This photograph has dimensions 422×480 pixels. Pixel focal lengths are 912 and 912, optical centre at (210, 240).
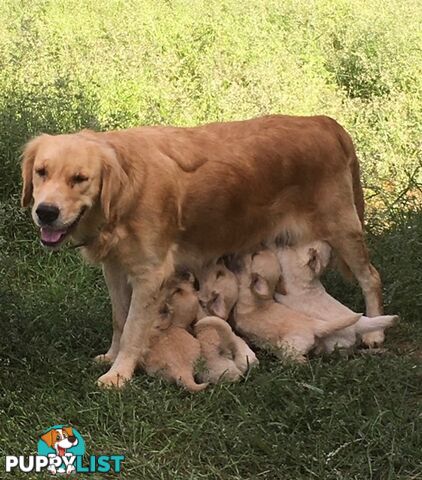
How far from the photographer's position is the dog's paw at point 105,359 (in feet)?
15.5

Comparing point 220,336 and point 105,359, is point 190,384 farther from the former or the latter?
point 105,359

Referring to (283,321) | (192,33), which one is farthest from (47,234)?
(192,33)

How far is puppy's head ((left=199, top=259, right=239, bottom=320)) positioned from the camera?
192 inches

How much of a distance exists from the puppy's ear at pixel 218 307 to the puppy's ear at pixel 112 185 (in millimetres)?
815

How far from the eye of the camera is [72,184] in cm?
423

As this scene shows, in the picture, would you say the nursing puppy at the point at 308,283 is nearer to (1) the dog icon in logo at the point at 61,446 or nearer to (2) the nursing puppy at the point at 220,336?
(2) the nursing puppy at the point at 220,336

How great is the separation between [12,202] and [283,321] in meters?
2.46

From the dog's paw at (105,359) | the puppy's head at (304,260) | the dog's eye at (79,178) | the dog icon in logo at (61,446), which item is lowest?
the dog's paw at (105,359)

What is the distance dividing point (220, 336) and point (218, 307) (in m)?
0.32

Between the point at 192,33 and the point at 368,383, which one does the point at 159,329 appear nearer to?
the point at 368,383

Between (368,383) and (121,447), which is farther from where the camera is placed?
(368,383)

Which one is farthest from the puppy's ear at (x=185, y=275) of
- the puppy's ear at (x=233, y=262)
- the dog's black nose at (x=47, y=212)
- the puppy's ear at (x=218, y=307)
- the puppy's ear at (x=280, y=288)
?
the dog's black nose at (x=47, y=212)

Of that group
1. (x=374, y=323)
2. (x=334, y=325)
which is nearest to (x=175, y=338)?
(x=334, y=325)

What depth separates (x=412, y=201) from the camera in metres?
6.65
